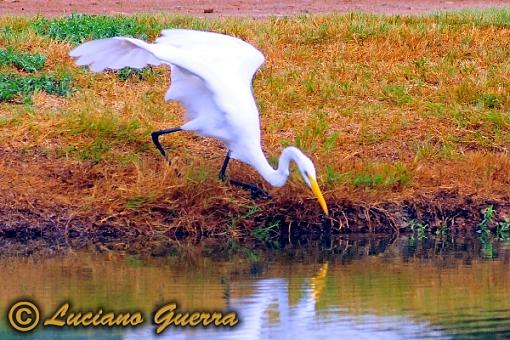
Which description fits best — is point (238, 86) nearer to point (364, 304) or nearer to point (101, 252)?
point (101, 252)

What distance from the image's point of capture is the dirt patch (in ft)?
51.5

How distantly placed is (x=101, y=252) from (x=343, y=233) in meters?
1.75

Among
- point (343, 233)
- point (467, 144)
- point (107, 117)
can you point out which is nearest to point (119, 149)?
point (107, 117)

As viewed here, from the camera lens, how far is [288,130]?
415 inches

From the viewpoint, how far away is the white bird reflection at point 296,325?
21.0ft

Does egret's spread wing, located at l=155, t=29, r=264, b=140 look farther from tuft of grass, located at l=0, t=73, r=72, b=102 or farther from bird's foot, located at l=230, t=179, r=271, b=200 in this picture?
tuft of grass, located at l=0, t=73, r=72, b=102

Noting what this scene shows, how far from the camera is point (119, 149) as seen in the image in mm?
9844

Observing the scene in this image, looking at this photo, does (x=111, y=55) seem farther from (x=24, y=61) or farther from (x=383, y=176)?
(x=24, y=61)

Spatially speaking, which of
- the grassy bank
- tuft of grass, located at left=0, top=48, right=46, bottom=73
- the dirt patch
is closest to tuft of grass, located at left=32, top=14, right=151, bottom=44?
the grassy bank

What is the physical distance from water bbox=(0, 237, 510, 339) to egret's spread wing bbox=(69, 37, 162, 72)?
133 centimetres

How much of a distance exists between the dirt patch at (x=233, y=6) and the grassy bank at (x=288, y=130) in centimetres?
258

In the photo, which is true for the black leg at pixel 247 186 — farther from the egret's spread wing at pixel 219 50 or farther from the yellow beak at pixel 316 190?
the yellow beak at pixel 316 190

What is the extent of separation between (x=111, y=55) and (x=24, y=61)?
288 centimetres

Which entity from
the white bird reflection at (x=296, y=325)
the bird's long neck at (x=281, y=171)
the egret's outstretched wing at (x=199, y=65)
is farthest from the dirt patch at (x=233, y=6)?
the white bird reflection at (x=296, y=325)
